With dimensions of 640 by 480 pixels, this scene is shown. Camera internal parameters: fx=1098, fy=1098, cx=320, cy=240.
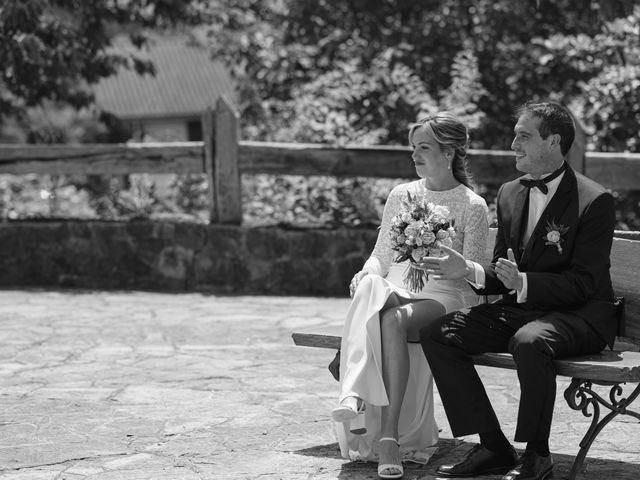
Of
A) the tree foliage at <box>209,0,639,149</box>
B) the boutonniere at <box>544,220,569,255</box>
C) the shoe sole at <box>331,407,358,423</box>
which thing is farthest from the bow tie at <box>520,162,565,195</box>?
the tree foliage at <box>209,0,639,149</box>

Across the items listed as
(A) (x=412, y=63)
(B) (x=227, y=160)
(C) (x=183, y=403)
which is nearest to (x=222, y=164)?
(B) (x=227, y=160)

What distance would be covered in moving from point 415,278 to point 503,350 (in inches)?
24.4

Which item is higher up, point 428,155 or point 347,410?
point 428,155

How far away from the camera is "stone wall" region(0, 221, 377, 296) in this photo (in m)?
10.2

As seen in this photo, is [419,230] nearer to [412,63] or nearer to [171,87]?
[412,63]

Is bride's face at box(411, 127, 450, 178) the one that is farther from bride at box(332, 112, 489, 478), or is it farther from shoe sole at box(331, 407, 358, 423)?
shoe sole at box(331, 407, 358, 423)

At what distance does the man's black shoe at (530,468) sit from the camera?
168 inches

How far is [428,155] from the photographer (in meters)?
5.08

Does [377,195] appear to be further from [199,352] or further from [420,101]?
[199,352]

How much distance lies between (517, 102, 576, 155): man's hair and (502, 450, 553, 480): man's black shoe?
1.27 meters

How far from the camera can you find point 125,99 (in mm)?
51844

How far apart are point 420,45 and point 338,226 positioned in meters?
3.96

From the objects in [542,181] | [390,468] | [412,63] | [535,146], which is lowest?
[390,468]

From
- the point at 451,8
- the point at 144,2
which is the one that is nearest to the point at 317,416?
the point at 144,2
